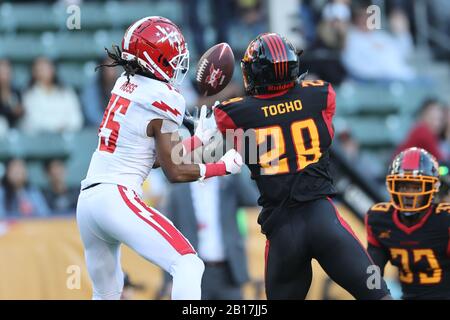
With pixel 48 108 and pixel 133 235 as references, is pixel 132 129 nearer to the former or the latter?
pixel 133 235

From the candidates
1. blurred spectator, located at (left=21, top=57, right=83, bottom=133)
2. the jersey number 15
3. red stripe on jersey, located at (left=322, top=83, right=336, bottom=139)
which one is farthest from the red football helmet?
blurred spectator, located at (left=21, top=57, right=83, bottom=133)

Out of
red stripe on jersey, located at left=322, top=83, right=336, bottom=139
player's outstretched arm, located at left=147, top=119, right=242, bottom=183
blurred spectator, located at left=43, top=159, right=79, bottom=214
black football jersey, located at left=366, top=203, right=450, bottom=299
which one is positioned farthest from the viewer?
blurred spectator, located at left=43, top=159, right=79, bottom=214

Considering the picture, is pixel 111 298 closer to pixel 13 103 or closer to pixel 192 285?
pixel 192 285

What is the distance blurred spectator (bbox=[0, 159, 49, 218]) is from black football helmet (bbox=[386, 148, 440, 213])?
3.85 m

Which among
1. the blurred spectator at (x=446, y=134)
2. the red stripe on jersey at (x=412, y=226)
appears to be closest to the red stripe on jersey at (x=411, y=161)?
the red stripe on jersey at (x=412, y=226)

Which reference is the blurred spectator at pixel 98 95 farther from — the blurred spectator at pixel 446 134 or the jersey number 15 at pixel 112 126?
the jersey number 15 at pixel 112 126

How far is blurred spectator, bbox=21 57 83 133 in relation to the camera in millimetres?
10672

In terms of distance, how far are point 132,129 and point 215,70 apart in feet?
2.21

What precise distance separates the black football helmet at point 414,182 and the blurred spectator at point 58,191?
3.76 metres

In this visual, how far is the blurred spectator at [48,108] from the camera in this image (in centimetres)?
1067

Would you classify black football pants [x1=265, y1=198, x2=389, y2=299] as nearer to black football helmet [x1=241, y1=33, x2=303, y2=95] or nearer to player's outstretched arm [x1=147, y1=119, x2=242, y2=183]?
player's outstretched arm [x1=147, y1=119, x2=242, y2=183]

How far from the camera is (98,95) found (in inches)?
420

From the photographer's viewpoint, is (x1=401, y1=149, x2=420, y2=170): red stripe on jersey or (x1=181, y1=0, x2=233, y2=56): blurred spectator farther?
(x1=181, y1=0, x2=233, y2=56): blurred spectator

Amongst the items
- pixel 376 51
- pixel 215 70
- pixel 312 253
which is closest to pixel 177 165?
pixel 215 70
